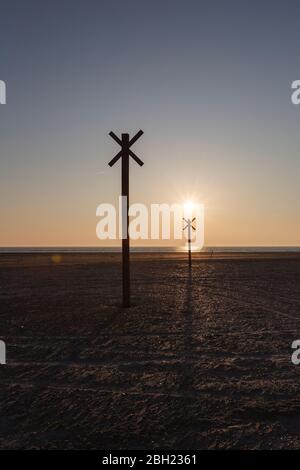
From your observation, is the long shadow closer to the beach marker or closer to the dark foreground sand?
the dark foreground sand

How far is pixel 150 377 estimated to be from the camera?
657cm

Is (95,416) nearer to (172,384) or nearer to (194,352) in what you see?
(172,384)

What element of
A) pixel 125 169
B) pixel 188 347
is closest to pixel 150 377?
pixel 188 347

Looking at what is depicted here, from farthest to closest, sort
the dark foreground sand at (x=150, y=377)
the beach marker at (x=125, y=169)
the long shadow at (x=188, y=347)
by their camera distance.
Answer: the beach marker at (x=125, y=169), the long shadow at (x=188, y=347), the dark foreground sand at (x=150, y=377)

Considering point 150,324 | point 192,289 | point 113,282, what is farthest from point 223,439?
point 113,282

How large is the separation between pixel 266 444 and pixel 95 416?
2.17 meters

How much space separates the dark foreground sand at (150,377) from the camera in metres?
4.72

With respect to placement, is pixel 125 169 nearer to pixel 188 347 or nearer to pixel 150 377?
pixel 188 347

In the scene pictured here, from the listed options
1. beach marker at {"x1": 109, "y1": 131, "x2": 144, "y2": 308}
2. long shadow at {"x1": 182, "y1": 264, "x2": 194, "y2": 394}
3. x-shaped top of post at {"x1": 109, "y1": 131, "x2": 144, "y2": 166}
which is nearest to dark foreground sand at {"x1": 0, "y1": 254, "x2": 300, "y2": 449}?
long shadow at {"x1": 182, "y1": 264, "x2": 194, "y2": 394}

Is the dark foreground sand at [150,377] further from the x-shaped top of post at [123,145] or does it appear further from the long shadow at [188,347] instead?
the x-shaped top of post at [123,145]

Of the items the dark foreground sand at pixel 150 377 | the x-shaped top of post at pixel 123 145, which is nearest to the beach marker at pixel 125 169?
the x-shaped top of post at pixel 123 145

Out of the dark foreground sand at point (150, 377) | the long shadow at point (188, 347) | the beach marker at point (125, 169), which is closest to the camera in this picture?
the dark foreground sand at point (150, 377)

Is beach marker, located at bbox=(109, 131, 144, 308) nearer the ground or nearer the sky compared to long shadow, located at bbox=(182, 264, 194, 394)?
nearer the sky

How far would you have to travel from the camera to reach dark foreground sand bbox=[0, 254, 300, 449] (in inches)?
186
